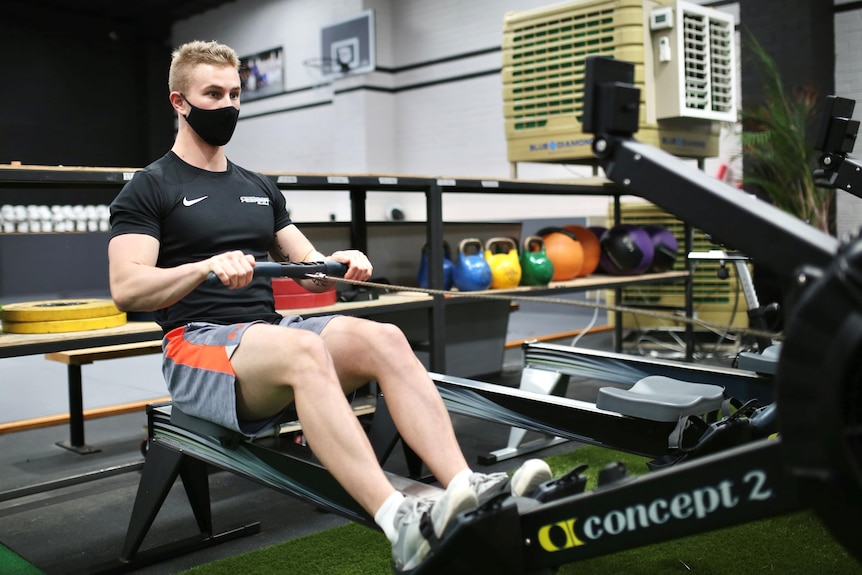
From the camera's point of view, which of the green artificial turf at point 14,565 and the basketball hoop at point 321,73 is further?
the basketball hoop at point 321,73

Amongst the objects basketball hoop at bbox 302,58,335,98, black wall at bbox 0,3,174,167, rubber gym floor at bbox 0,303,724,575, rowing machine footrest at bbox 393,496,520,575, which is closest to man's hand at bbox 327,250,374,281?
rowing machine footrest at bbox 393,496,520,575

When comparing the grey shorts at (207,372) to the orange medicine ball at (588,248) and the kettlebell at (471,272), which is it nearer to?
the kettlebell at (471,272)

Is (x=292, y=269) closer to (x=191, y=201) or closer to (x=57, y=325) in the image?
(x=191, y=201)

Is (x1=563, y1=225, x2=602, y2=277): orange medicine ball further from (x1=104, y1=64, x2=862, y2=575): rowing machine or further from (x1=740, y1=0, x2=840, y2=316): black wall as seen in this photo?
(x1=104, y1=64, x2=862, y2=575): rowing machine

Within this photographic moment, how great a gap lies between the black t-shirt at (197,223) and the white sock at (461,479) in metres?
0.82

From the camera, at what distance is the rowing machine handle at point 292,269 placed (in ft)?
6.18

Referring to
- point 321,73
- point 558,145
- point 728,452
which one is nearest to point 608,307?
point 728,452

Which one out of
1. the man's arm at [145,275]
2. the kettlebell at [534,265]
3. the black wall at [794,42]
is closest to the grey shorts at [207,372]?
the man's arm at [145,275]

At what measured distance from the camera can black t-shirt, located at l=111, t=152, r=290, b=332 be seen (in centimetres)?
214

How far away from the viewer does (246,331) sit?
2020 millimetres

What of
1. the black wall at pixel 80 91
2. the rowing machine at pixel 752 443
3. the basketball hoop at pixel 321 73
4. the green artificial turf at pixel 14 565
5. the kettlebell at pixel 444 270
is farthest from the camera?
the black wall at pixel 80 91

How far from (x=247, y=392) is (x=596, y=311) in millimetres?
6536

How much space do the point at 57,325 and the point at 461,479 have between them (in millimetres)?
1712

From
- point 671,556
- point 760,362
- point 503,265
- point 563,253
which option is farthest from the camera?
point 563,253
